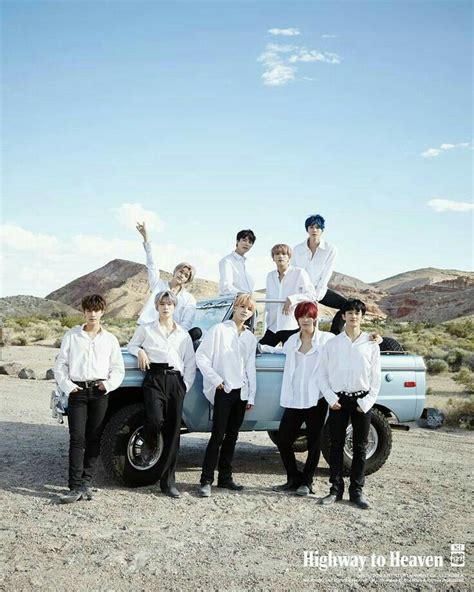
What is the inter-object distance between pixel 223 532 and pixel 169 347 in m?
1.82

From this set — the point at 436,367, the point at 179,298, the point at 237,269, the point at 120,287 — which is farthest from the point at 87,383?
the point at 120,287

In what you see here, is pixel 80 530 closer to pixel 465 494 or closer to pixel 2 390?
pixel 465 494

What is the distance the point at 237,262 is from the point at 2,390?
9.26 m

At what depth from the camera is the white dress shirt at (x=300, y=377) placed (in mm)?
6430

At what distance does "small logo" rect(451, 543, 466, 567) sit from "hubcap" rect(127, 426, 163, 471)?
2938 mm

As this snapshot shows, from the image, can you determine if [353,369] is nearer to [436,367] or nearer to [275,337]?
[275,337]

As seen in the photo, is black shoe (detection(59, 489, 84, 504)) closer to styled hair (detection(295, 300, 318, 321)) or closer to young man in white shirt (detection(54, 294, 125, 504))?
young man in white shirt (detection(54, 294, 125, 504))

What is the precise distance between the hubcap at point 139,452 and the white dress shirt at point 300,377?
4.46 ft

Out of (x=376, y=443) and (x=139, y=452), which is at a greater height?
(x=376, y=443)

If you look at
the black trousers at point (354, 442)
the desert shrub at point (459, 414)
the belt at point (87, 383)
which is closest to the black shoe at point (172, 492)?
the belt at point (87, 383)

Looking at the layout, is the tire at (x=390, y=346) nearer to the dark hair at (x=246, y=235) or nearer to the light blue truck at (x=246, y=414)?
the light blue truck at (x=246, y=414)

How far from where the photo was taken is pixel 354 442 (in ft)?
20.8

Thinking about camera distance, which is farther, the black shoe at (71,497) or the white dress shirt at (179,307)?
the white dress shirt at (179,307)

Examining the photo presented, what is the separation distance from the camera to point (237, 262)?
7.84 m
